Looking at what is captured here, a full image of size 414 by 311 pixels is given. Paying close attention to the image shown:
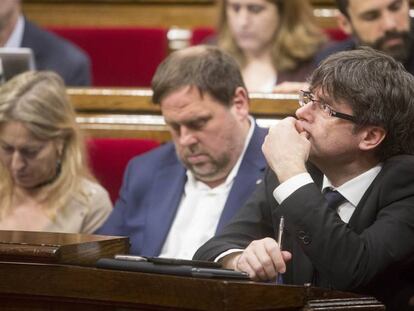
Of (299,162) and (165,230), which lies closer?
(299,162)

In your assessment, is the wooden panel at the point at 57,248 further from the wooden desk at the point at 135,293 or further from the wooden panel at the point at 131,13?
the wooden panel at the point at 131,13

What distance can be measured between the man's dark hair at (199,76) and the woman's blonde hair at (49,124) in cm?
23

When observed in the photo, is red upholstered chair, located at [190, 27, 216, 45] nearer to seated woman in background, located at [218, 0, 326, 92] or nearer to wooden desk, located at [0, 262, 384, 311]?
seated woman in background, located at [218, 0, 326, 92]

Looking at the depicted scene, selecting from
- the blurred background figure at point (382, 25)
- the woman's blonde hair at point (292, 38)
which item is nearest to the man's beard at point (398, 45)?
the blurred background figure at point (382, 25)

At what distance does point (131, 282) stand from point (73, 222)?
0.89 m

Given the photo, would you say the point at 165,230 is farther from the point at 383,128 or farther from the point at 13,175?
the point at 383,128

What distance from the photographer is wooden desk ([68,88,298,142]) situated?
2.37 meters

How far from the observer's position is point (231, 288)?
4.05 ft

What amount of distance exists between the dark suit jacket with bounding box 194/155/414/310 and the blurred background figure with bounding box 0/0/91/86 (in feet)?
4.52

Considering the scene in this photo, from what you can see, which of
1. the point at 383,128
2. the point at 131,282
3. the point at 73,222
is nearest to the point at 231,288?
the point at 131,282

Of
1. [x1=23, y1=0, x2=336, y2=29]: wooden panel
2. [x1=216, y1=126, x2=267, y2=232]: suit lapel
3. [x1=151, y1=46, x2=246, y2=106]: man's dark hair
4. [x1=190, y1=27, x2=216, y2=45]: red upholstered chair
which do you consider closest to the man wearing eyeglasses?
[x1=216, y1=126, x2=267, y2=232]: suit lapel

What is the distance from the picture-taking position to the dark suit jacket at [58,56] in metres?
2.86

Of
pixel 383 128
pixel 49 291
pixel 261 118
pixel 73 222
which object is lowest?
pixel 73 222

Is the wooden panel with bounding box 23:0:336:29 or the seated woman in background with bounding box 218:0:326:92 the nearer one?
the seated woman in background with bounding box 218:0:326:92
